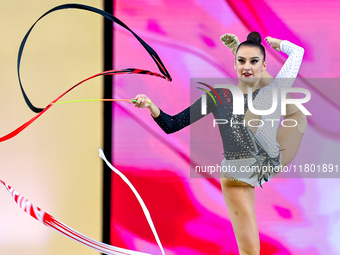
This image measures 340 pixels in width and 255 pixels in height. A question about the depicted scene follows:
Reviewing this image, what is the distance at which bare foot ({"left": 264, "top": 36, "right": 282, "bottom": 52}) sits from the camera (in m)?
1.61

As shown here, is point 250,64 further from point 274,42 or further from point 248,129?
point 248,129

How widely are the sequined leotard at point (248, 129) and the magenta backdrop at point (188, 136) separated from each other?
0.09 m

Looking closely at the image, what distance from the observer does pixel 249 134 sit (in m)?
1.54

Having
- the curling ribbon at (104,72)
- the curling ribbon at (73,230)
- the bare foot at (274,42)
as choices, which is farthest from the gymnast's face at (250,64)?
the curling ribbon at (73,230)

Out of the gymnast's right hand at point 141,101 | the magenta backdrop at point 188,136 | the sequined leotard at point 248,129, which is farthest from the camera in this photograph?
the magenta backdrop at point 188,136

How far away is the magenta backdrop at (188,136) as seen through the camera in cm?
165

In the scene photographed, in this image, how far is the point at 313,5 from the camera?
1.66 m

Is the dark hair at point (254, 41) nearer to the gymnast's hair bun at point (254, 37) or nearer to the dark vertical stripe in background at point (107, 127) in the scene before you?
the gymnast's hair bun at point (254, 37)

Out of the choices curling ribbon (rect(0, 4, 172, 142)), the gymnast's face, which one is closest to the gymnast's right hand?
curling ribbon (rect(0, 4, 172, 142))

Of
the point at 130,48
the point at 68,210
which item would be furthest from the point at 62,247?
the point at 130,48

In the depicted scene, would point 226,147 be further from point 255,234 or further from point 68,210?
point 68,210

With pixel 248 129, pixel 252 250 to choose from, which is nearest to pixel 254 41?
pixel 248 129

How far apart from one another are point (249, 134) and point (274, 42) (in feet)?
1.70

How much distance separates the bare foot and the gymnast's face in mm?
120
